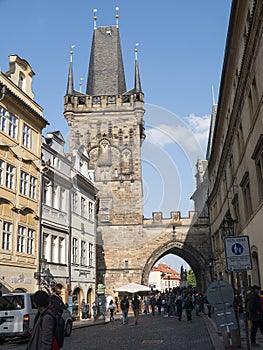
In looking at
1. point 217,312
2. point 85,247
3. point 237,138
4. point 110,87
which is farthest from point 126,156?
point 217,312

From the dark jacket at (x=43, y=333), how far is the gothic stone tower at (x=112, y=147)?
34.8 metres

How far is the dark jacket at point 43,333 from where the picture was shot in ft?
14.8

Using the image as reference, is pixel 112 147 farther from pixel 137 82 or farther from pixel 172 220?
pixel 172 220

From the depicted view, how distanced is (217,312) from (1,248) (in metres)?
12.8

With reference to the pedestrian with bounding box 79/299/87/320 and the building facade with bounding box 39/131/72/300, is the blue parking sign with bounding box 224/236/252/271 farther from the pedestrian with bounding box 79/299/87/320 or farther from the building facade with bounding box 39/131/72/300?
the pedestrian with bounding box 79/299/87/320

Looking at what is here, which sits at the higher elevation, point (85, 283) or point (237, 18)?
point (237, 18)

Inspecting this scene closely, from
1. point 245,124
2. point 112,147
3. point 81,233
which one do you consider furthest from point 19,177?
point 112,147

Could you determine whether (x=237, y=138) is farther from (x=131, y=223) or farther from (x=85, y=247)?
(x=131, y=223)

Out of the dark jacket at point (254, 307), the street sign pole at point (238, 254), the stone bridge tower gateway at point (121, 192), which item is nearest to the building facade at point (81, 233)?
the stone bridge tower gateway at point (121, 192)

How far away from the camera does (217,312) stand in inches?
305

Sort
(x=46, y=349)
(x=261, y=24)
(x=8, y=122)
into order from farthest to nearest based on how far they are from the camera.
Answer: (x=8, y=122) < (x=261, y=24) < (x=46, y=349)

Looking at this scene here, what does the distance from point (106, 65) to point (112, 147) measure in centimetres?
1040

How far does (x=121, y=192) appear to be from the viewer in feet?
139

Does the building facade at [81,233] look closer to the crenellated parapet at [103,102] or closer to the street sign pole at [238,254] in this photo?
the crenellated parapet at [103,102]
